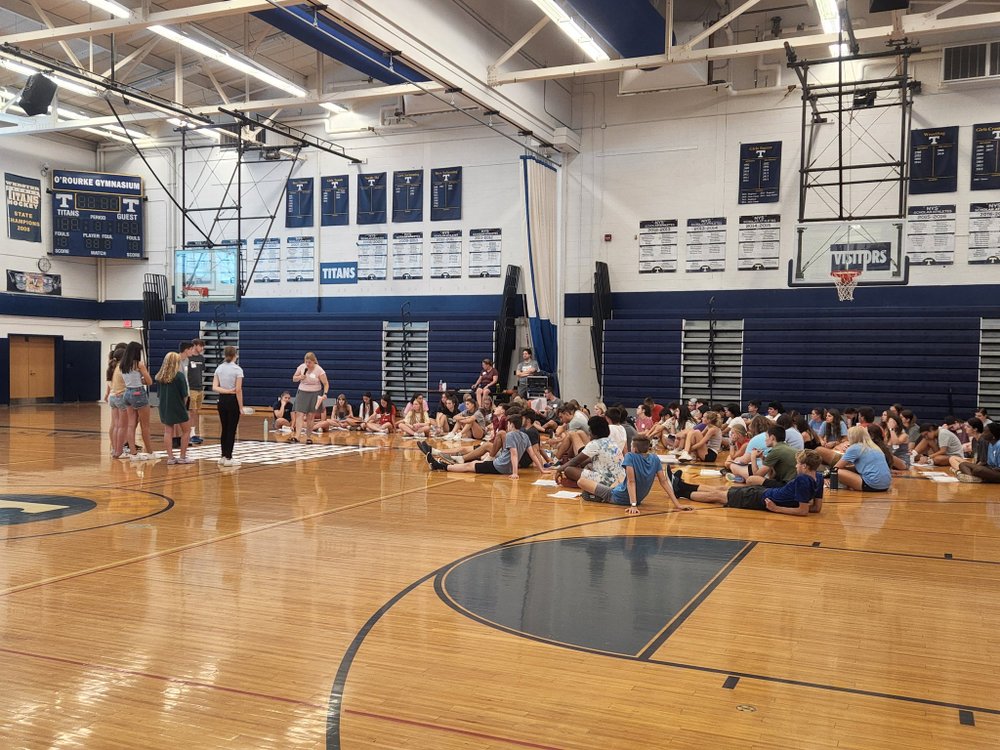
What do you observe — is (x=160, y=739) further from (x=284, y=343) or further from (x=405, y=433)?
(x=284, y=343)

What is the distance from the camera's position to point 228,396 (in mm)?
11383

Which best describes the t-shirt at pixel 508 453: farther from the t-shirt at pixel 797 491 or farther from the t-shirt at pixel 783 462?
the t-shirt at pixel 797 491

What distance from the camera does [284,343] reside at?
21516 millimetres

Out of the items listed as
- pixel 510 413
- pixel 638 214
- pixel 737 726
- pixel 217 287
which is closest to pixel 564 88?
pixel 638 214

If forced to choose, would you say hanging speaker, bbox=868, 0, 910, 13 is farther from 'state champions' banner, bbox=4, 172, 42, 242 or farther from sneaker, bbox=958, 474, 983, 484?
'state champions' banner, bbox=4, 172, 42, 242

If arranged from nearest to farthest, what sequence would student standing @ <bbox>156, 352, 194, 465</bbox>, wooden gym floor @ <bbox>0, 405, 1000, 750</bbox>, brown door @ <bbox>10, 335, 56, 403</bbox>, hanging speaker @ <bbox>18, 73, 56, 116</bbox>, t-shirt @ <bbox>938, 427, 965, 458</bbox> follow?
wooden gym floor @ <bbox>0, 405, 1000, 750</bbox>, student standing @ <bbox>156, 352, 194, 465</bbox>, t-shirt @ <bbox>938, 427, 965, 458</bbox>, hanging speaker @ <bbox>18, 73, 56, 116</bbox>, brown door @ <bbox>10, 335, 56, 403</bbox>

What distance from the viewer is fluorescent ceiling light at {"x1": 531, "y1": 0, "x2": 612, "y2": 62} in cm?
1250

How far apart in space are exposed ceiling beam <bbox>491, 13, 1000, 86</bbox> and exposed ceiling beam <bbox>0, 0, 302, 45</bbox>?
4894mm

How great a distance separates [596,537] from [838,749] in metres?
3.96

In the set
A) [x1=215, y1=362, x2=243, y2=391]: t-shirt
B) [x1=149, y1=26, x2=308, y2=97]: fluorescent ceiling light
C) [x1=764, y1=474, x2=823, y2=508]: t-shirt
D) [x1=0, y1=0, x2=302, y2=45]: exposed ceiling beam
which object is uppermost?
[x1=149, y1=26, x2=308, y2=97]: fluorescent ceiling light

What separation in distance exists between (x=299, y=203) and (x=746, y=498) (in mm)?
16190

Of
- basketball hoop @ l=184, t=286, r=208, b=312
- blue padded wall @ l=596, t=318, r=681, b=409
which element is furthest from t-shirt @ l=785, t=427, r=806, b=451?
basketball hoop @ l=184, t=286, r=208, b=312

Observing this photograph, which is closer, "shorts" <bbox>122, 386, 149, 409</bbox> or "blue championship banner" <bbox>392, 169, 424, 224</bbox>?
"shorts" <bbox>122, 386, 149, 409</bbox>

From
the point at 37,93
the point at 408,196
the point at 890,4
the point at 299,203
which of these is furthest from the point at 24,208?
the point at 890,4
